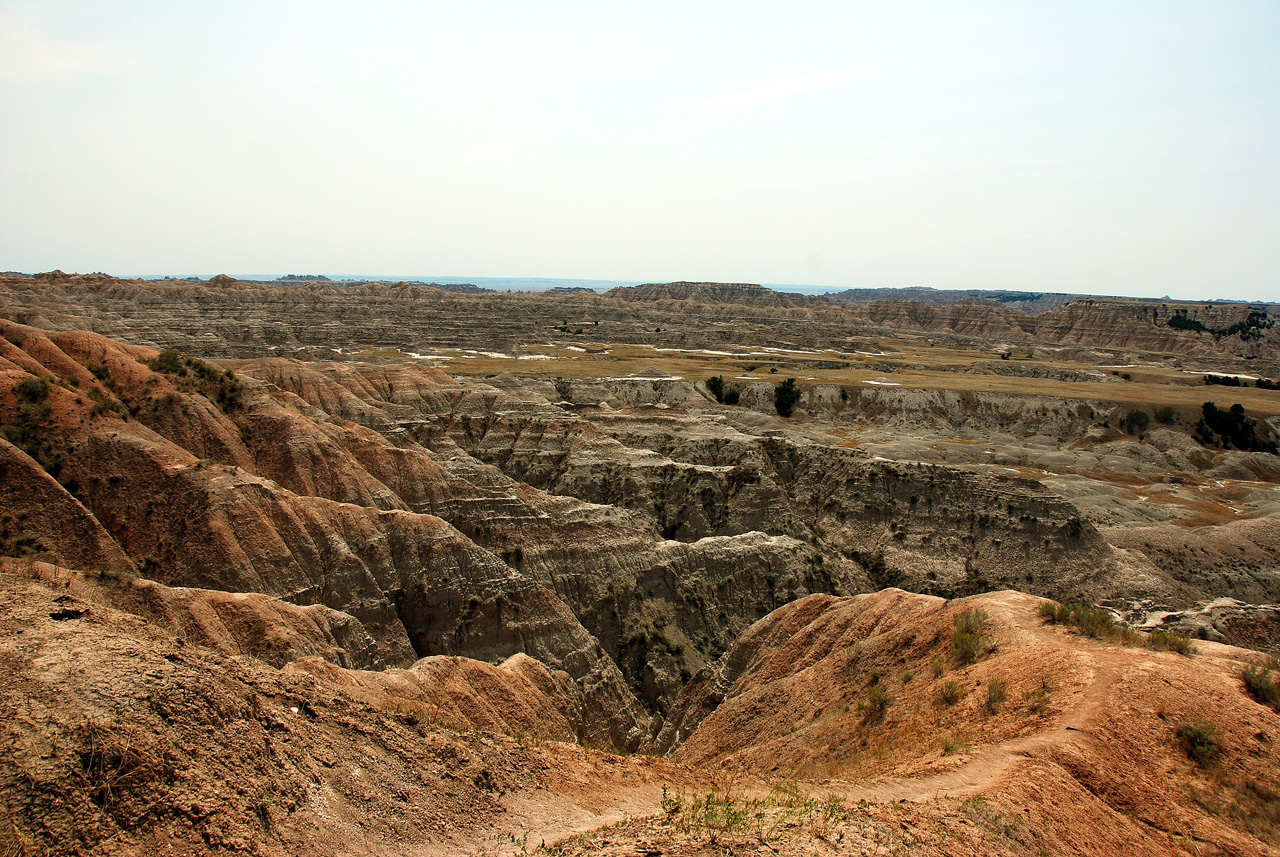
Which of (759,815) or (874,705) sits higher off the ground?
(759,815)

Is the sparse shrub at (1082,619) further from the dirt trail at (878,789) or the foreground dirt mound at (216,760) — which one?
the foreground dirt mound at (216,760)

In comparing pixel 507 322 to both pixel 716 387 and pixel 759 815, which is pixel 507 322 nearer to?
pixel 716 387

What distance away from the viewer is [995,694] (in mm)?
16141

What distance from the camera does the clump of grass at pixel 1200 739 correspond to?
1347cm

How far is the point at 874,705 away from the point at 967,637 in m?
3.16

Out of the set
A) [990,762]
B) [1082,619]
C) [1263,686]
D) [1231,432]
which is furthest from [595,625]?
[1231,432]

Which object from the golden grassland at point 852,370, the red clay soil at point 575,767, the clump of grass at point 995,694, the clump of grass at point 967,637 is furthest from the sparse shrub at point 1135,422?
the clump of grass at point 995,694

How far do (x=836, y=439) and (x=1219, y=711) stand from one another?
57.3 meters

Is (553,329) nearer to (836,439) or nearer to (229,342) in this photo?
(229,342)

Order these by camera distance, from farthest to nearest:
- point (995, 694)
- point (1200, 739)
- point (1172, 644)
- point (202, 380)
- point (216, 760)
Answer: point (202, 380) → point (1172, 644) → point (995, 694) → point (1200, 739) → point (216, 760)

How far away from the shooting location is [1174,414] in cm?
7794

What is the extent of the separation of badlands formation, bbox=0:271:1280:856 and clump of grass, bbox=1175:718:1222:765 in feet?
0.17

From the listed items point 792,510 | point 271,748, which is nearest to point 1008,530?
point 792,510

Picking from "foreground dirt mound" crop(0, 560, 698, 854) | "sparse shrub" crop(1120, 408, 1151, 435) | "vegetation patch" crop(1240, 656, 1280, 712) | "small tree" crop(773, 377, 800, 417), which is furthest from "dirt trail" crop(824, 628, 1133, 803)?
"sparse shrub" crop(1120, 408, 1151, 435)
